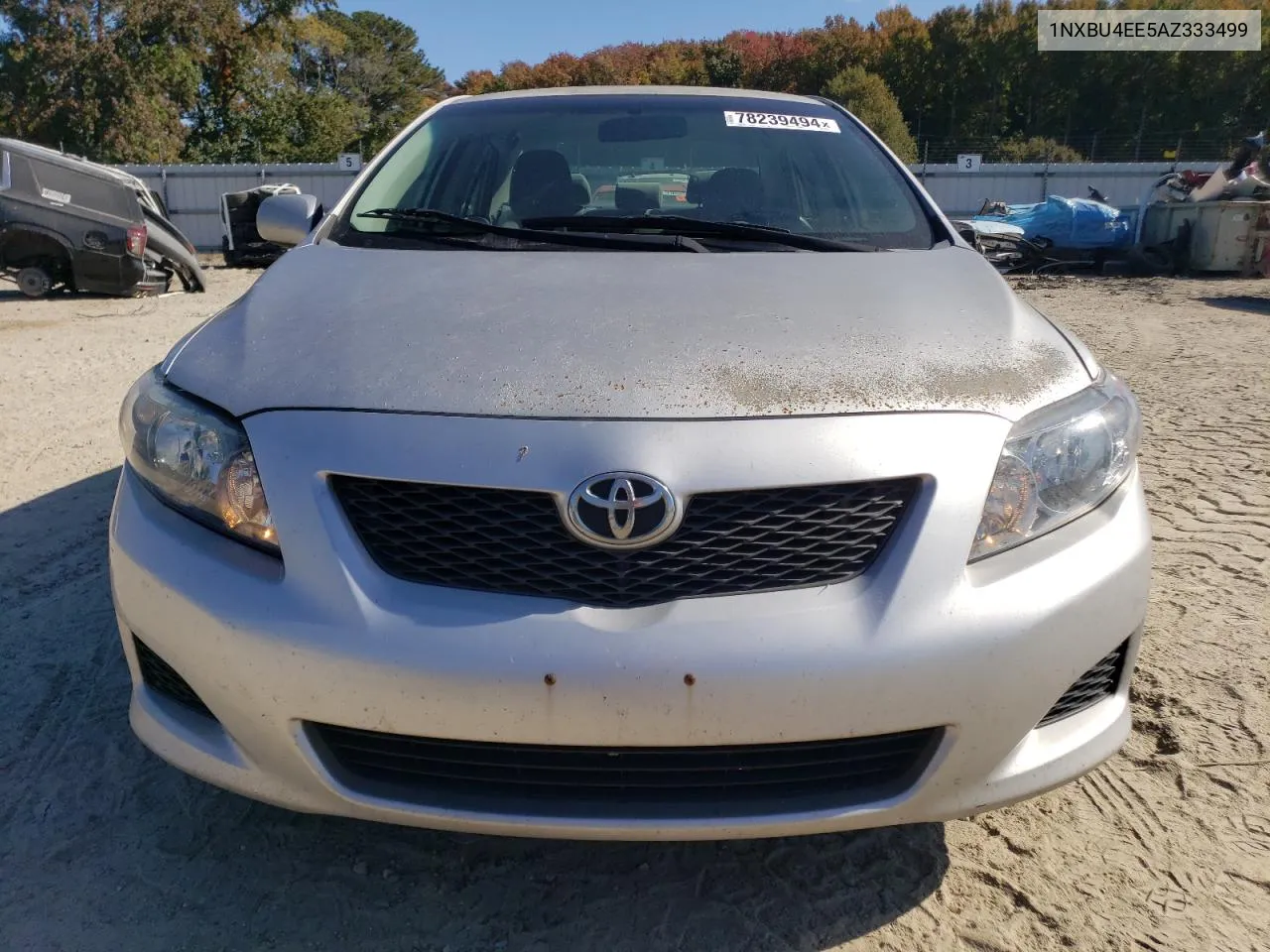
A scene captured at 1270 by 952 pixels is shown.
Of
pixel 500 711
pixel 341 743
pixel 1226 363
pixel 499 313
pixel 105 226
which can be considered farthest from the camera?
pixel 105 226

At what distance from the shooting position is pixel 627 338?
1.89 m

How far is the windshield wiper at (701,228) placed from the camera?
253 centimetres

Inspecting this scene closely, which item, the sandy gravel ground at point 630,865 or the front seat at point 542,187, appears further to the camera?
the front seat at point 542,187

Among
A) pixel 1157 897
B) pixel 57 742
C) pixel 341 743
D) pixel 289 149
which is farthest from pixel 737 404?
pixel 289 149

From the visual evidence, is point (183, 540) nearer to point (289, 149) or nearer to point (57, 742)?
point (57, 742)

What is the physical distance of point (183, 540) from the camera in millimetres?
1702

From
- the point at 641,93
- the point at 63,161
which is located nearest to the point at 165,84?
the point at 63,161

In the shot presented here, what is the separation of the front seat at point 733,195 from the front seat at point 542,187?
37cm

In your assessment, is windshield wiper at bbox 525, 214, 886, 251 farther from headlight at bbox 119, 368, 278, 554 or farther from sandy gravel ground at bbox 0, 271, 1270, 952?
sandy gravel ground at bbox 0, 271, 1270, 952

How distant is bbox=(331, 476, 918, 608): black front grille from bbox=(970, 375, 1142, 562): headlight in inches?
6.8

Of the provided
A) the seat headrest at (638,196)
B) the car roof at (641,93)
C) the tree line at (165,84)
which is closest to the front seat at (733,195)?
the seat headrest at (638,196)

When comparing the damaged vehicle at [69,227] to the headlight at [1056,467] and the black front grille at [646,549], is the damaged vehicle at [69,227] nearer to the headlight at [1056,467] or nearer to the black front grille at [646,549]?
the black front grille at [646,549]

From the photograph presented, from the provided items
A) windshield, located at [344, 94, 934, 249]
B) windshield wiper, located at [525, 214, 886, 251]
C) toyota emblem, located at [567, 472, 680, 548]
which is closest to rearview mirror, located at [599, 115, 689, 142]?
windshield, located at [344, 94, 934, 249]

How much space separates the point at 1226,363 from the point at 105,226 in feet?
37.4
